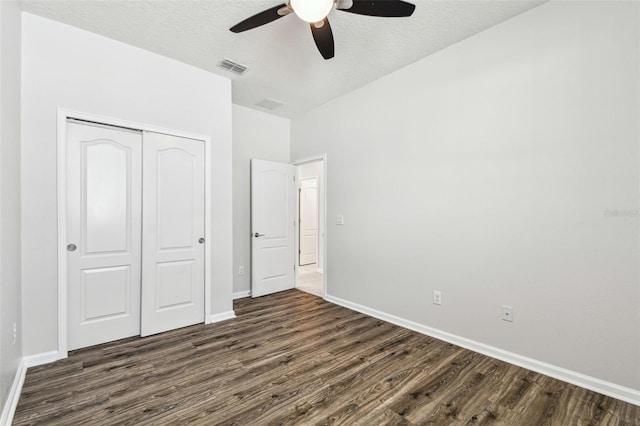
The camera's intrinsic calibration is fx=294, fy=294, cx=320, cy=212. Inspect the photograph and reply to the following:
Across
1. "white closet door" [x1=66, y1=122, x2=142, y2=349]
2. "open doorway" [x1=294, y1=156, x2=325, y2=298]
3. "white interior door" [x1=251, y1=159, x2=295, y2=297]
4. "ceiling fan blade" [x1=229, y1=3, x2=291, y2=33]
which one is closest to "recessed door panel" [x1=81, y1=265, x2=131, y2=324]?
"white closet door" [x1=66, y1=122, x2=142, y2=349]

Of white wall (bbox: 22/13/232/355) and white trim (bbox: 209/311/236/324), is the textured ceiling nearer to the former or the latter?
white wall (bbox: 22/13/232/355)

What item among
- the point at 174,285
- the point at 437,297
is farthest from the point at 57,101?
the point at 437,297

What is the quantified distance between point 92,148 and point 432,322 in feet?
12.4

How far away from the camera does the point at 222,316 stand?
352 centimetres

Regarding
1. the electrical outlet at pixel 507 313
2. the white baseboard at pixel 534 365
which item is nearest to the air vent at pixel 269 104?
the white baseboard at pixel 534 365

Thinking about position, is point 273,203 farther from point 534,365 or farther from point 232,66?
point 534,365

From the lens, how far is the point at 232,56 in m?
3.10

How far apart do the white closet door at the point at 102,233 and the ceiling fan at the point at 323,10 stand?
1.79 metres

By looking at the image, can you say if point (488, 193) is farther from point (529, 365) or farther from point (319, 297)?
point (319, 297)

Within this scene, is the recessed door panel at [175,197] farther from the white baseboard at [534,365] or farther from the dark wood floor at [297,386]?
the white baseboard at [534,365]

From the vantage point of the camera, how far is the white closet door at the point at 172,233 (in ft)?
10.1

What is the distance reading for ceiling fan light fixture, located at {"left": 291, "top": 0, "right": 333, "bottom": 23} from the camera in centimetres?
175

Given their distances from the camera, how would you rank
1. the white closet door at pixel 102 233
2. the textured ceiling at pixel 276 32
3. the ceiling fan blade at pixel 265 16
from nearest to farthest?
1. the ceiling fan blade at pixel 265 16
2. the textured ceiling at pixel 276 32
3. the white closet door at pixel 102 233

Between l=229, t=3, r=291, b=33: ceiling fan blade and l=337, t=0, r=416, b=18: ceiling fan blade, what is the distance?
37 cm
